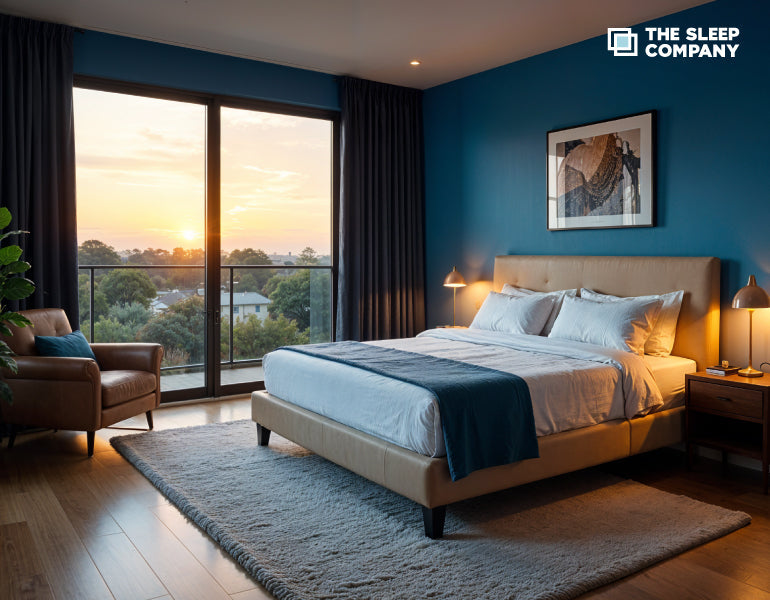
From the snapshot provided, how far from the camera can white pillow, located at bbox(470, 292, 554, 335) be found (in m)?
4.74

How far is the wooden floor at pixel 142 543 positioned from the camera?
2.43 meters

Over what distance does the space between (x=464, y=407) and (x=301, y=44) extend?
3458 millimetres

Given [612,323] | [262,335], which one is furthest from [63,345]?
[612,323]

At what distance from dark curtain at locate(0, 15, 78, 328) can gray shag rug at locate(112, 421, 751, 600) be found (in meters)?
1.62

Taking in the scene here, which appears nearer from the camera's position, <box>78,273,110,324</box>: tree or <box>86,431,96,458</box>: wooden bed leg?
<box>86,431,96,458</box>: wooden bed leg

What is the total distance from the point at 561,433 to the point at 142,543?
2.02 meters

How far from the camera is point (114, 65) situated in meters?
4.95

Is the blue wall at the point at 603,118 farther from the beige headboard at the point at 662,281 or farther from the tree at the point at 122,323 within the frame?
the tree at the point at 122,323

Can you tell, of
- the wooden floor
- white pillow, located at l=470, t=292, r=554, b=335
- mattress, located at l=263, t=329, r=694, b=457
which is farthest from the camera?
white pillow, located at l=470, t=292, r=554, b=335

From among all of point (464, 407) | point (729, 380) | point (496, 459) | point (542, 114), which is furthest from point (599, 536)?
point (542, 114)

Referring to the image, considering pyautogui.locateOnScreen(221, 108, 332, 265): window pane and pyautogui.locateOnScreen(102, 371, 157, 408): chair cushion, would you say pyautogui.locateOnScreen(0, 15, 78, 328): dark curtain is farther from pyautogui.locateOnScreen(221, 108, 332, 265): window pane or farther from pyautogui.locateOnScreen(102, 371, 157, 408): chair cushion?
pyautogui.locateOnScreen(221, 108, 332, 265): window pane

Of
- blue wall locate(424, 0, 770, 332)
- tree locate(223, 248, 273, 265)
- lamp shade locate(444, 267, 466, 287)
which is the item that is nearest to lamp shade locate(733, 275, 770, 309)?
blue wall locate(424, 0, 770, 332)

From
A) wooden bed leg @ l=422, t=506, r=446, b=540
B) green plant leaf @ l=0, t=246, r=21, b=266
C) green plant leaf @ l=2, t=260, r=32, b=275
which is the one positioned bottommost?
wooden bed leg @ l=422, t=506, r=446, b=540

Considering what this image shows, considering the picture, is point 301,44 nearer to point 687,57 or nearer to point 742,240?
point 687,57
